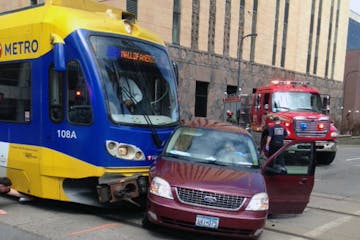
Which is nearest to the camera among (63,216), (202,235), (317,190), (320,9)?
(202,235)

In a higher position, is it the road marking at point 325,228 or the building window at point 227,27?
the building window at point 227,27

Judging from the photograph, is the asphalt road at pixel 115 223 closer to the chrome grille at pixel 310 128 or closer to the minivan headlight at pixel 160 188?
the minivan headlight at pixel 160 188

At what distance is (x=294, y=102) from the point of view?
16984 mm

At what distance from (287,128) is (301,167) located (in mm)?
8288

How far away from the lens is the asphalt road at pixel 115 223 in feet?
20.6

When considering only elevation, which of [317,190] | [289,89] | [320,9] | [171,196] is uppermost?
[320,9]

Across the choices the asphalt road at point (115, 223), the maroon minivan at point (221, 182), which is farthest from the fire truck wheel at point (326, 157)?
the maroon minivan at point (221, 182)

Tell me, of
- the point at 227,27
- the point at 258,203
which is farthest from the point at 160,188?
the point at 227,27

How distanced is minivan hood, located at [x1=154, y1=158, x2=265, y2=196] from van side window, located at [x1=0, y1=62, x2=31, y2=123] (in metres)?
2.61

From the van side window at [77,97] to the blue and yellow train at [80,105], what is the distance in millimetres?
15

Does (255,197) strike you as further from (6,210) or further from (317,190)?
(317,190)

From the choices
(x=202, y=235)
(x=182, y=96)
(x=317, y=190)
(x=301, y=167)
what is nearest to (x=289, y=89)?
(x=317, y=190)

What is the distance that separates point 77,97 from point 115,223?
79.5 inches

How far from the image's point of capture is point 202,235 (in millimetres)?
6641
